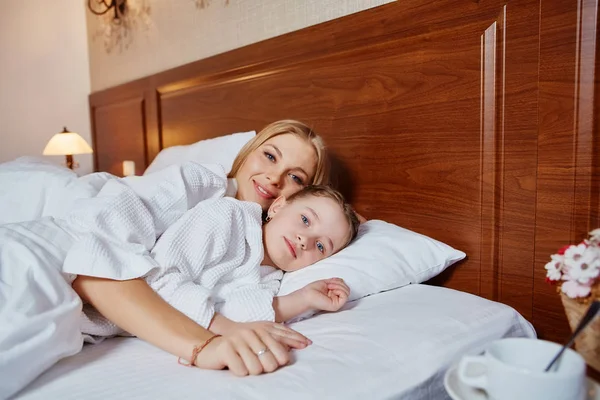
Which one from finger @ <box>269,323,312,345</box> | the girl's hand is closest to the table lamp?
the girl's hand

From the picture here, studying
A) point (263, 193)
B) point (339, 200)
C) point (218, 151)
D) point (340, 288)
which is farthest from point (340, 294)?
point (218, 151)

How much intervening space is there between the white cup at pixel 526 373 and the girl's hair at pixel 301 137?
836 millimetres

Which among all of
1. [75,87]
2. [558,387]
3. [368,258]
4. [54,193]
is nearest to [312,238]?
[368,258]

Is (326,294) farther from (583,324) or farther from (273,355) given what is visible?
(583,324)

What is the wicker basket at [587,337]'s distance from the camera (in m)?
0.68

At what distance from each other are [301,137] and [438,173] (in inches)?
15.7

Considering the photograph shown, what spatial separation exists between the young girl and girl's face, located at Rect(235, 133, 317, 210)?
201 mm

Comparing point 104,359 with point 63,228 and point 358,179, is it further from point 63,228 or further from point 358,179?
point 358,179

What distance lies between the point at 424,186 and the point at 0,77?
129 inches

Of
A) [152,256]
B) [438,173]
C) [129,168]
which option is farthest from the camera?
[129,168]

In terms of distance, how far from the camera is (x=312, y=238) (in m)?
1.12

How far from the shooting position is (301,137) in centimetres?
140

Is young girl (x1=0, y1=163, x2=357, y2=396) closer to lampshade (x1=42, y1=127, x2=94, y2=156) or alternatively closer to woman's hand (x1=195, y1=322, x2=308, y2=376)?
woman's hand (x1=195, y1=322, x2=308, y2=376)

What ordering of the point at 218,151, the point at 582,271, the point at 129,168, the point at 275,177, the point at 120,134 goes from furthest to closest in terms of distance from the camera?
the point at 120,134 < the point at 129,168 < the point at 218,151 < the point at 275,177 < the point at 582,271
